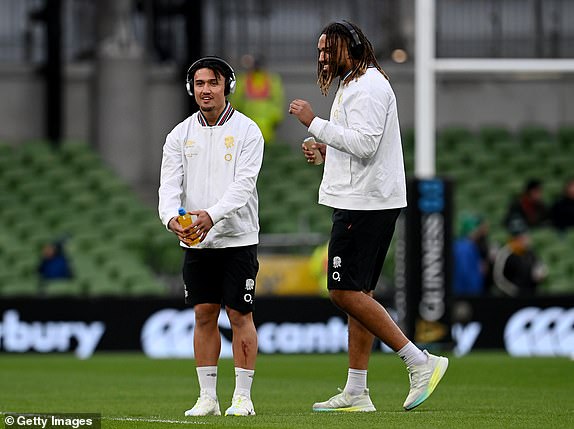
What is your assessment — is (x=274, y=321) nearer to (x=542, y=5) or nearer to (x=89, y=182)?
(x=89, y=182)

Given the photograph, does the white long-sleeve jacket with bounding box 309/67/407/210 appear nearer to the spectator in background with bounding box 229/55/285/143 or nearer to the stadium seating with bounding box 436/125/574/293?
the stadium seating with bounding box 436/125/574/293

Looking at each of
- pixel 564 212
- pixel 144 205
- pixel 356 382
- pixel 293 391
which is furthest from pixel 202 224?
pixel 144 205

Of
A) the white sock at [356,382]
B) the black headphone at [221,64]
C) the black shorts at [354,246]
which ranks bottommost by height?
the white sock at [356,382]

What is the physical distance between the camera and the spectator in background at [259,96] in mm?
20703

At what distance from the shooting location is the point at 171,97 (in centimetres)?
2183

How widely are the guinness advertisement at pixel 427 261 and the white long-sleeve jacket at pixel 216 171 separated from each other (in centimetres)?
571

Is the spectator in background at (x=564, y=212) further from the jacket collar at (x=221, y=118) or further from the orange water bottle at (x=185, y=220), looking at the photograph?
the orange water bottle at (x=185, y=220)

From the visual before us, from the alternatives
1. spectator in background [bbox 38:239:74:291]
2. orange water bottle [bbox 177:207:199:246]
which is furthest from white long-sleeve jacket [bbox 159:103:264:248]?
spectator in background [bbox 38:239:74:291]

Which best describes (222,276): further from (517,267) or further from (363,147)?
(517,267)

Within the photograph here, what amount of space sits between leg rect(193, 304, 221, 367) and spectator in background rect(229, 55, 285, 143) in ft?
42.3

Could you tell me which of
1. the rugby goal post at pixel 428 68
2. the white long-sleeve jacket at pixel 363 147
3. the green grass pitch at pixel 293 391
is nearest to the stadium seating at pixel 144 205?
the green grass pitch at pixel 293 391

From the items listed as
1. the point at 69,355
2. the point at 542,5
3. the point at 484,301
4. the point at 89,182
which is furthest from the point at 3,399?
the point at 542,5

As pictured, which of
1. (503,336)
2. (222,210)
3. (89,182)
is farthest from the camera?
(89,182)

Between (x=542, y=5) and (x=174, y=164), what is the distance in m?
15.5
